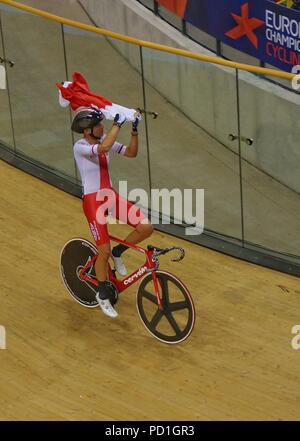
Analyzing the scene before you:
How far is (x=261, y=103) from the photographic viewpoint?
359 inches

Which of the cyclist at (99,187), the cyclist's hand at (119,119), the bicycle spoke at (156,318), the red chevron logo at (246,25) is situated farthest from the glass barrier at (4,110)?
the bicycle spoke at (156,318)

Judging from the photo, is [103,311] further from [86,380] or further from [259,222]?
[259,222]

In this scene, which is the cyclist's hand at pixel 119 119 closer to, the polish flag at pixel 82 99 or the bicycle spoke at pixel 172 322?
the polish flag at pixel 82 99

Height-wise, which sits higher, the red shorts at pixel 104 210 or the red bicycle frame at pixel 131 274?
the red shorts at pixel 104 210

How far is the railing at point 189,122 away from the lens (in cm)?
Result: 917

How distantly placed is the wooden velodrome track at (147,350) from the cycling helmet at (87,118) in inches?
63.3

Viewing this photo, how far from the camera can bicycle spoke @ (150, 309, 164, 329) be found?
8.27 meters

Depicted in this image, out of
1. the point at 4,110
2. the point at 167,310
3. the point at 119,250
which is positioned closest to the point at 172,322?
the point at 167,310

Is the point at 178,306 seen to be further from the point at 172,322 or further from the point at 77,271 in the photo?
the point at 77,271

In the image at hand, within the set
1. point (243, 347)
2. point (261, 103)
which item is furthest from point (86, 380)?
point (261, 103)

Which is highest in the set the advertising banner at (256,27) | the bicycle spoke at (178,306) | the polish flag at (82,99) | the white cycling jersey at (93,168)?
the polish flag at (82,99)

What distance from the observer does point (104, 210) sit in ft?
27.0

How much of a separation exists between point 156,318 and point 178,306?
0.25m
